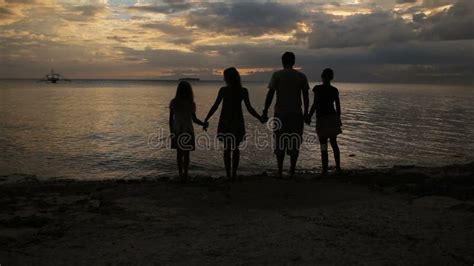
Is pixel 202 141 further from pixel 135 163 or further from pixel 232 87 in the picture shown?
pixel 232 87

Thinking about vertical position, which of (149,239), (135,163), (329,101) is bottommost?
(135,163)

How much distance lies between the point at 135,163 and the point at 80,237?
9.75 m

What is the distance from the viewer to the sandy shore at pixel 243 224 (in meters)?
4.45

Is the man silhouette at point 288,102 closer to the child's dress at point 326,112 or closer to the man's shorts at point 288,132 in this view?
the man's shorts at point 288,132

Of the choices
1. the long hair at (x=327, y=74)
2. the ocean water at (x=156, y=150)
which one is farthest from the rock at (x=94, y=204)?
the ocean water at (x=156, y=150)

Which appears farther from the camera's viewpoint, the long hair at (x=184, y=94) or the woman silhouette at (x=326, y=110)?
the woman silhouette at (x=326, y=110)

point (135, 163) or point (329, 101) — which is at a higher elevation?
point (329, 101)

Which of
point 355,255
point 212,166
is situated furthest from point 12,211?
point 212,166

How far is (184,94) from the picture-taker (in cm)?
802

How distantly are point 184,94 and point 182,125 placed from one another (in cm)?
65

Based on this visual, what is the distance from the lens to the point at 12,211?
6.53 m

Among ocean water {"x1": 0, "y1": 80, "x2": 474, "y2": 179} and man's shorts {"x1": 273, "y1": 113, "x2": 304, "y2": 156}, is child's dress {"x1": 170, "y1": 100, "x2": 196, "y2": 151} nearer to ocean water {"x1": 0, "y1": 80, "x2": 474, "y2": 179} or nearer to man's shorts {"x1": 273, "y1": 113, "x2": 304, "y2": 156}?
man's shorts {"x1": 273, "y1": 113, "x2": 304, "y2": 156}

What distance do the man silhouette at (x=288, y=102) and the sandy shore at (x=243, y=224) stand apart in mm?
909

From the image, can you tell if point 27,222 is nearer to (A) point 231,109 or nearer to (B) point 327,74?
(A) point 231,109
